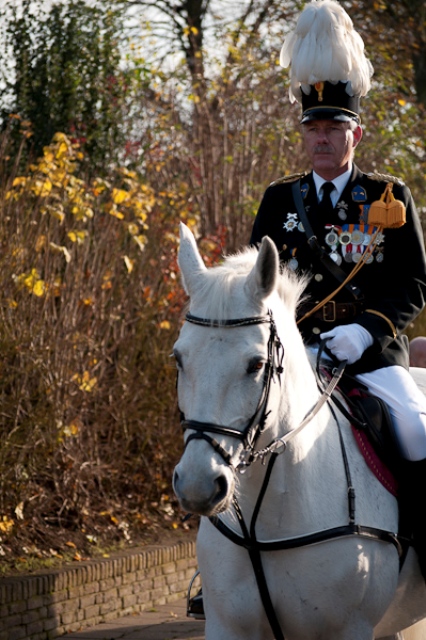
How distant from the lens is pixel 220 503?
3494 mm

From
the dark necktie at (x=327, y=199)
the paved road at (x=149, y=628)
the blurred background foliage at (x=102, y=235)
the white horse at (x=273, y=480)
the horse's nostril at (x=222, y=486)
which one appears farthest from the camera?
the blurred background foliage at (x=102, y=235)

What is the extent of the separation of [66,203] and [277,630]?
17.8ft

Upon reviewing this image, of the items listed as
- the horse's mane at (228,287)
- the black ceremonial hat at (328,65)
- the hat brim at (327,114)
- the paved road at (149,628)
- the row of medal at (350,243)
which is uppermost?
the black ceremonial hat at (328,65)

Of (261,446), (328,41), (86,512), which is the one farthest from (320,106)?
(86,512)

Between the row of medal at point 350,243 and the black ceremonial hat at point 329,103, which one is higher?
the black ceremonial hat at point 329,103

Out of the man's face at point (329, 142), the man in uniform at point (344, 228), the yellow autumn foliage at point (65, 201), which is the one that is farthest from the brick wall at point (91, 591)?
the man's face at point (329, 142)

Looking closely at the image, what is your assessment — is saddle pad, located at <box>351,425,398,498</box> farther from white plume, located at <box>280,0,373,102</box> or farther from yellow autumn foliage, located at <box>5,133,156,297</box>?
yellow autumn foliage, located at <box>5,133,156,297</box>

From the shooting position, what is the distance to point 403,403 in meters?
4.76

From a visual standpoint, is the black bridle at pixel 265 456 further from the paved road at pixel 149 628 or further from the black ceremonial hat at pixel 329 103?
the paved road at pixel 149 628

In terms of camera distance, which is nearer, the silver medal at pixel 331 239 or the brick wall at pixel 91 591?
the silver medal at pixel 331 239

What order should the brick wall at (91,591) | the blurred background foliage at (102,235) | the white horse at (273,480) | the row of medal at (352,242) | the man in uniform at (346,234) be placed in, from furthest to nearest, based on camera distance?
the blurred background foliage at (102,235), the brick wall at (91,591), the row of medal at (352,242), the man in uniform at (346,234), the white horse at (273,480)

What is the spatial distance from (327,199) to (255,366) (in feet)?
5.68

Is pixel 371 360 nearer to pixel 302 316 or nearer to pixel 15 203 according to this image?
pixel 302 316

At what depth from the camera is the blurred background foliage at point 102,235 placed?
8.18 m
